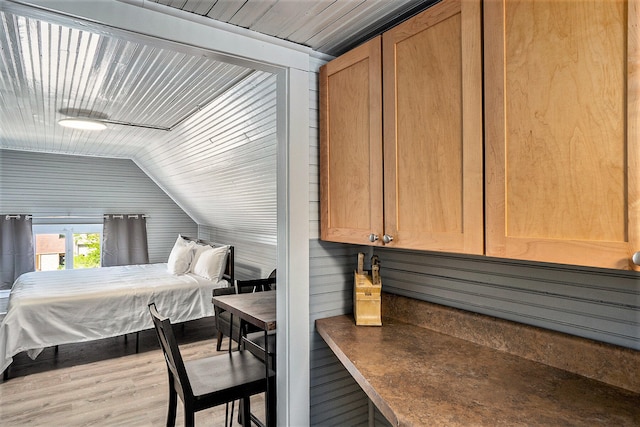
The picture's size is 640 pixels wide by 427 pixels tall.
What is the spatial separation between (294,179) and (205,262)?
3257 mm

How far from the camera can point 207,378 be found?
6.27 feet

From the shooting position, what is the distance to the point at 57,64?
2344 millimetres

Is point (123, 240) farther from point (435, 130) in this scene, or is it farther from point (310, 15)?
point (435, 130)

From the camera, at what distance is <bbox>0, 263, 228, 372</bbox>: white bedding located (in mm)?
3416

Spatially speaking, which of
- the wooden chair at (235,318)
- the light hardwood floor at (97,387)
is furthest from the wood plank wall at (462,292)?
the wooden chair at (235,318)

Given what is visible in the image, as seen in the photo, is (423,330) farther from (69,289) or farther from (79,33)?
(69,289)

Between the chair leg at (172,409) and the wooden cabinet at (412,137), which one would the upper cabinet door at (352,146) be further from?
the chair leg at (172,409)

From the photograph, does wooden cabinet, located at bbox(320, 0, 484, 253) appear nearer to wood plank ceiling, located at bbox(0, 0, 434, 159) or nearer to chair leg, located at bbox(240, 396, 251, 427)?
wood plank ceiling, located at bbox(0, 0, 434, 159)

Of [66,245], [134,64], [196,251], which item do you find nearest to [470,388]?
[134,64]

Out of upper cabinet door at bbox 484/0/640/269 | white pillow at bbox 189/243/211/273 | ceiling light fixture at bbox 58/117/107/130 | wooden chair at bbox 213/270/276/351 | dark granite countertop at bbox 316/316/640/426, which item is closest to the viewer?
upper cabinet door at bbox 484/0/640/269

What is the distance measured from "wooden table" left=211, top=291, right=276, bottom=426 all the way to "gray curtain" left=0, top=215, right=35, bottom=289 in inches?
184

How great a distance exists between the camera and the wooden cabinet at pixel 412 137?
1171mm

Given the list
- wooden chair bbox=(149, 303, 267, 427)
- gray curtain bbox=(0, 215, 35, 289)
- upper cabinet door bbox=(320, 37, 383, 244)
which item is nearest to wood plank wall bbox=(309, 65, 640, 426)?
upper cabinet door bbox=(320, 37, 383, 244)

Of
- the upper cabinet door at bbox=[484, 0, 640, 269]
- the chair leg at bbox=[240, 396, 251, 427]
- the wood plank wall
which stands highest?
the upper cabinet door at bbox=[484, 0, 640, 269]
